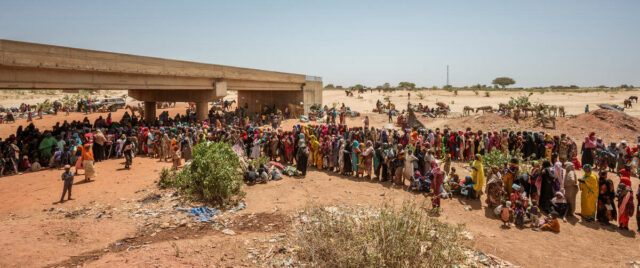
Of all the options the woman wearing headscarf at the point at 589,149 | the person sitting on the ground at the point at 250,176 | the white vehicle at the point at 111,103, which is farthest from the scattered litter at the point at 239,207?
the white vehicle at the point at 111,103

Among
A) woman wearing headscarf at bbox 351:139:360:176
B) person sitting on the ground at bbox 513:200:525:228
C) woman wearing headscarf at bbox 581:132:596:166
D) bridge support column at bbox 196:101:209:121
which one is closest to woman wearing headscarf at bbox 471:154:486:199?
person sitting on the ground at bbox 513:200:525:228

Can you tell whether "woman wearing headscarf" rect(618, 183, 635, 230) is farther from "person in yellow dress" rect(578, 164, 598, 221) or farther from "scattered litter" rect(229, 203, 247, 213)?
"scattered litter" rect(229, 203, 247, 213)

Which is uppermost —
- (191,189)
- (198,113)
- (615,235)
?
(198,113)

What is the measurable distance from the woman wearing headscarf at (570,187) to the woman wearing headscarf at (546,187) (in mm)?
278

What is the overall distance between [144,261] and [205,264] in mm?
934

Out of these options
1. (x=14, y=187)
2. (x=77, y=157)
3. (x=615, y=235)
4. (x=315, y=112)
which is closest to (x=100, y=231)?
(x=14, y=187)

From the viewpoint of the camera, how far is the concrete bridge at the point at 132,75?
11539mm

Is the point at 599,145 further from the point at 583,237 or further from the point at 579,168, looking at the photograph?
the point at 583,237

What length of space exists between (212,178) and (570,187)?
8.22 meters

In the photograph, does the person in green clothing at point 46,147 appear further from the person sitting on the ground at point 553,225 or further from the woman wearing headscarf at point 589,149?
the woman wearing headscarf at point 589,149

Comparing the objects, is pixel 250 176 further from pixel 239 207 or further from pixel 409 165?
pixel 409 165

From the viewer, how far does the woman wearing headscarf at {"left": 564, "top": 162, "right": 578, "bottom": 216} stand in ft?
24.6

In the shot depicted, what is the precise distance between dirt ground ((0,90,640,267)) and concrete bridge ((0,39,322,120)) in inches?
151

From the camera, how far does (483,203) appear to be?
8.51 m
